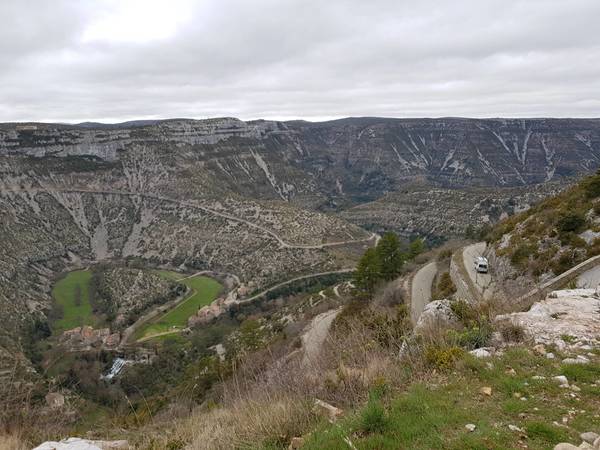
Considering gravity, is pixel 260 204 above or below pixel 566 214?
below

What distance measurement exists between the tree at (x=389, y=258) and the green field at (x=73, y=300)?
51.6 metres

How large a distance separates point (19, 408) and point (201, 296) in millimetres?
75713

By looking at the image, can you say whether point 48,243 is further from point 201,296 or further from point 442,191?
point 442,191

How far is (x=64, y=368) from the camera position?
5009 cm

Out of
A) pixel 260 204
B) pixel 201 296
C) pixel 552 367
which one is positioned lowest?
pixel 201 296

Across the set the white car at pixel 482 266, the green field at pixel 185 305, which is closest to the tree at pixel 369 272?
the white car at pixel 482 266

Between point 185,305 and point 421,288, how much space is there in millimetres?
55888

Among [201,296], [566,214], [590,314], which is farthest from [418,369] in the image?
[201,296]

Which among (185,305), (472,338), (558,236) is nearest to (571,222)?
(558,236)

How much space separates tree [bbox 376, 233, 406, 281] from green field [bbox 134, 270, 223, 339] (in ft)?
121

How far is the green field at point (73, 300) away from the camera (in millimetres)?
71875

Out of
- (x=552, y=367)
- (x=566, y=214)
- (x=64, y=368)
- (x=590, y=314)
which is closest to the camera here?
(x=552, y=367)

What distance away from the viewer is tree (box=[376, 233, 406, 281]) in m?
39.7

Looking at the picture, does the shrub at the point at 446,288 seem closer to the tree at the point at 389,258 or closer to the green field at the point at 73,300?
the tree at the point at 389,258
